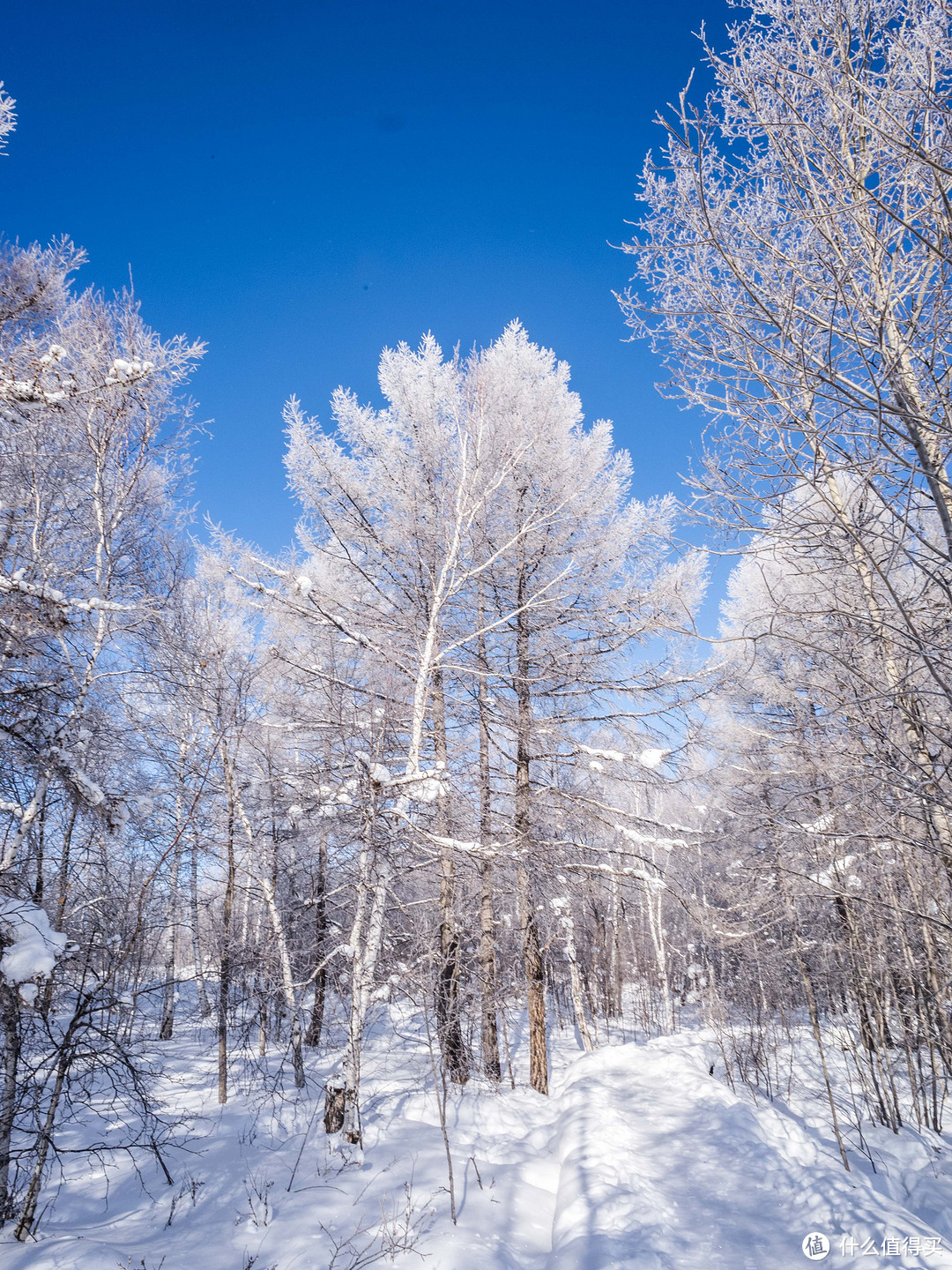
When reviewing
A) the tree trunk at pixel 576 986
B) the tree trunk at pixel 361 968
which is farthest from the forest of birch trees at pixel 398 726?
the tree trunk at pixel 576 986

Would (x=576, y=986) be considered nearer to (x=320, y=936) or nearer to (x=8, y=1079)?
(x=320, y=936)

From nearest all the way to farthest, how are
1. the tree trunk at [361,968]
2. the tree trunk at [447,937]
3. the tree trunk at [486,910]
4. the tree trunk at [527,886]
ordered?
the tree trunk at [361,968]
the tree trunk at [447,937]
the tree trunk at [486,910]
the tree trunk at [527,886]

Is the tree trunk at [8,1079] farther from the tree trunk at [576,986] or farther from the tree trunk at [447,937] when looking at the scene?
the tree trunk at [576,986]

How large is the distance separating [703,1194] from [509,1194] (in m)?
1.54

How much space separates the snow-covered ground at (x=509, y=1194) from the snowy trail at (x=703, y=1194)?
19mm

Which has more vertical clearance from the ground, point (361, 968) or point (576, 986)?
point (361, 968)

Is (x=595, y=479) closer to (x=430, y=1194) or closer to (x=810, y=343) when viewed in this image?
(x=810, y=343)

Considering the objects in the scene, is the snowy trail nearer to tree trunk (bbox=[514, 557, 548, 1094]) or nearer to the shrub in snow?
tree trunk (bbox=[514, 557, 548, 1094])

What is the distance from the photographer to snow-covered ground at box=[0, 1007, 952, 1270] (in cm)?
354

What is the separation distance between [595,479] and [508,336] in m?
2.62

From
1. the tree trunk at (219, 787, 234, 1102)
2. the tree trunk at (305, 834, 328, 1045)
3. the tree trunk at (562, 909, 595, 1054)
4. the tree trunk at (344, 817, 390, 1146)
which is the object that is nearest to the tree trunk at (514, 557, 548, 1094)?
the tree trunk at (344, 817, 390, 1146)

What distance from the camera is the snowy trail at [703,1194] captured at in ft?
11.7

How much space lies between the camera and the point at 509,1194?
4.56m

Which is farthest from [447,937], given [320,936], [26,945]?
[26,945]
